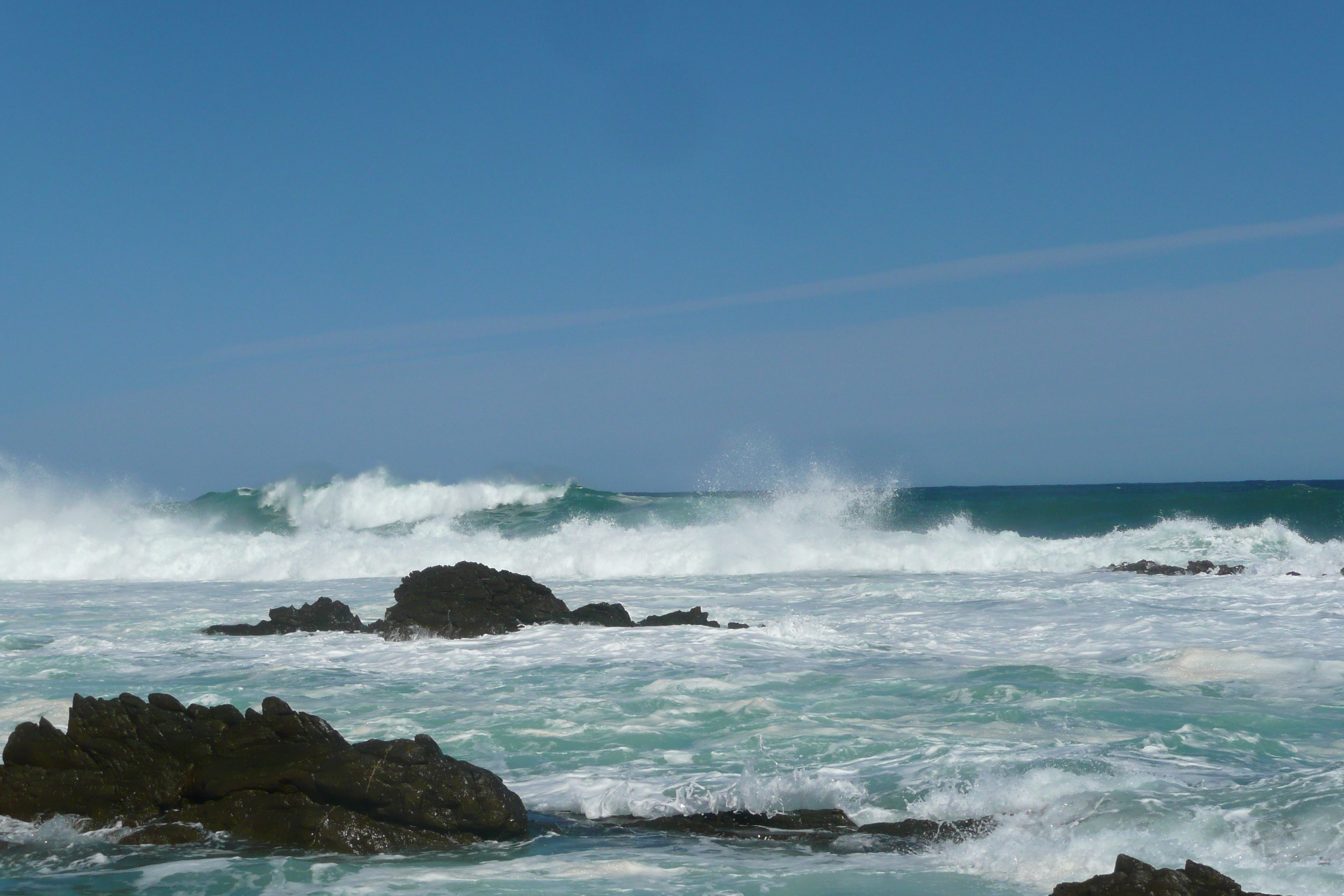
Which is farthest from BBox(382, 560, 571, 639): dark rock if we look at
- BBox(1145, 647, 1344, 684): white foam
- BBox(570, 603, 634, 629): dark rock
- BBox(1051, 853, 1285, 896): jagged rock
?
BBox(1051, 853, 1285, 896): jagged rock

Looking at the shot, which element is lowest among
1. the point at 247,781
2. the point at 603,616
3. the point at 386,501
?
the point at 247,781

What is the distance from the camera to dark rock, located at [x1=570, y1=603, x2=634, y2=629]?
1456cm

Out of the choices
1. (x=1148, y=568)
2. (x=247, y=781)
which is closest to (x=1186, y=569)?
(x=1148, y=568)

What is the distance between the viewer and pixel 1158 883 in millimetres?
Answer: 4129

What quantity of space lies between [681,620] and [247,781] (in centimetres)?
866

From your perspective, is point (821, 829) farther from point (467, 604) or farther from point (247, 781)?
point (467, 604)

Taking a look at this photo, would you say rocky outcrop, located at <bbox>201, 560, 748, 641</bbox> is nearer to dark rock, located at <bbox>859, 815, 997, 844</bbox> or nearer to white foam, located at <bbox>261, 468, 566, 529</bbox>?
dark rock, located at <bbox>859, 815, 997, 844</bbox>

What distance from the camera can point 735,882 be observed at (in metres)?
5.30

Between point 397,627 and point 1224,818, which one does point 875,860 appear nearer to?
point 1224,818

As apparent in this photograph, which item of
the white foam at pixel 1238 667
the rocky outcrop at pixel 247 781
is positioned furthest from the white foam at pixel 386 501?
the rocky outcrop at pixel 247 781

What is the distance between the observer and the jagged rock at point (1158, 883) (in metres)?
4.11

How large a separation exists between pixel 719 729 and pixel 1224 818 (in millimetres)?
3633

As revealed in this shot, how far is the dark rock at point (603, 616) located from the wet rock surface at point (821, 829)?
808 centimetres

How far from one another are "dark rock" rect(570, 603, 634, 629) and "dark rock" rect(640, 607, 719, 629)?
0.75ft
